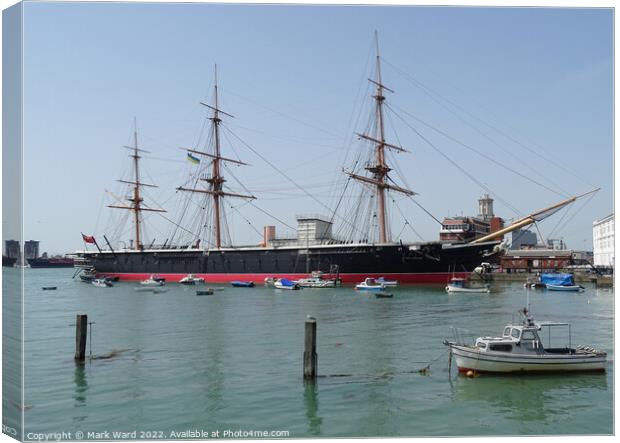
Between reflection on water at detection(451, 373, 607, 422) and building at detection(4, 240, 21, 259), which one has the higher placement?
building at detection(4, 240, 21, 259)

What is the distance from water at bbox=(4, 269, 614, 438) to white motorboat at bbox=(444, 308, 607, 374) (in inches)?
13.8

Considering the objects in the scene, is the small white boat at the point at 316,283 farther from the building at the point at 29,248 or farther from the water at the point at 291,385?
the building at the point at 29,248

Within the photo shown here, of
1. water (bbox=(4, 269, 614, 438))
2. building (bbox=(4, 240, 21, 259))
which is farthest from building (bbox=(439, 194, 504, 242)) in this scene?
building (bbox=(4, 240, 21, 259))

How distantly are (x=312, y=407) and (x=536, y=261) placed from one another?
300 ft

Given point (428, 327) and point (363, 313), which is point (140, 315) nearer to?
point (363, 313)

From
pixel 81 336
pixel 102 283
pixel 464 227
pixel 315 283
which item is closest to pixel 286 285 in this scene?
pixel 315 283

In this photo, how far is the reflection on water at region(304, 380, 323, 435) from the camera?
1397 centimetres

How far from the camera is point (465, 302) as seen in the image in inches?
1802

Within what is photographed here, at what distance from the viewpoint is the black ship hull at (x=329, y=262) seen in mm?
64875

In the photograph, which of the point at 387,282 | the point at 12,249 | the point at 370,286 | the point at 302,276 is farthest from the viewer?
the point at 302,276

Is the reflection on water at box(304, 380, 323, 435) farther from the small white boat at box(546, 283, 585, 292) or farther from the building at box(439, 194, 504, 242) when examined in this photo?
the building at box(439, 194, 504, 242)

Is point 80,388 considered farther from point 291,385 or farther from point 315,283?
point 315,283

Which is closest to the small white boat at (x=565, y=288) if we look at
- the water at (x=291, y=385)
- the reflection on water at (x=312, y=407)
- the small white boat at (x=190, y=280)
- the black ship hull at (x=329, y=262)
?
the black ship hull at (x=329, y=262)

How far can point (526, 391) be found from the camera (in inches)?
674
